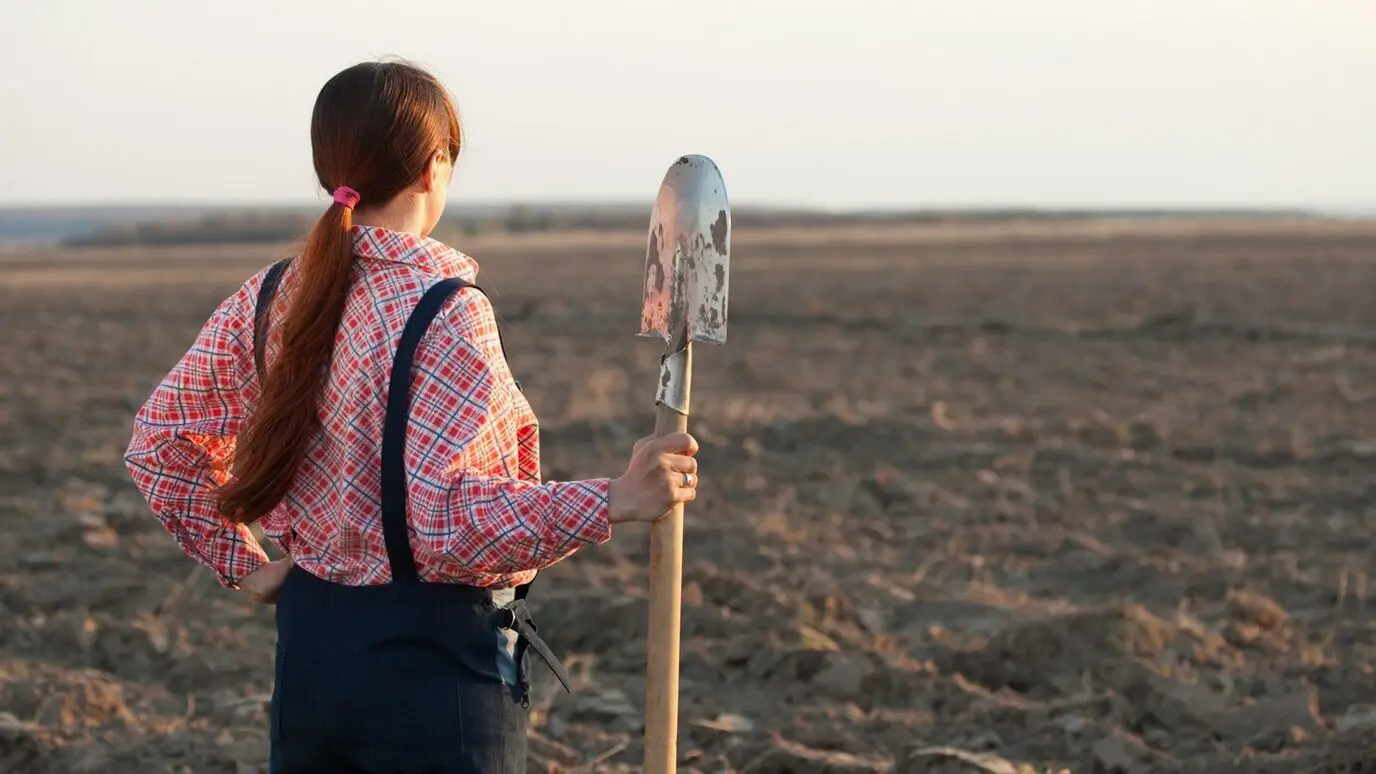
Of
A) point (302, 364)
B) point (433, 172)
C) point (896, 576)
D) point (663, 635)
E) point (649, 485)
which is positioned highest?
point (433, 172)

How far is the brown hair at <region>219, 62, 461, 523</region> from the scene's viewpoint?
2355mm

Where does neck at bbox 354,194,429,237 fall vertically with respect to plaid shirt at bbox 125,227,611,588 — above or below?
above

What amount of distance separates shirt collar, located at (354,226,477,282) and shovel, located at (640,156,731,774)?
41 centimetres

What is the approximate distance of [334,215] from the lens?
2359 mm

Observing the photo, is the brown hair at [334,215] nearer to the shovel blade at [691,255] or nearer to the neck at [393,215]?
the neck at [393,215]

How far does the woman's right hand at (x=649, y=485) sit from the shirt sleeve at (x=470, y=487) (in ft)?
0.08

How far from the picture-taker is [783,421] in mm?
11391

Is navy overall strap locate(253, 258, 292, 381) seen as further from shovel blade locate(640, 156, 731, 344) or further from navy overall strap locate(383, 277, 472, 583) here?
shovel blade locate(640, 156, 731, 344)

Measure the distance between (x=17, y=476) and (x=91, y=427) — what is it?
205cm

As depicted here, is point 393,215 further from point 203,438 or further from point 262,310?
point 203,438

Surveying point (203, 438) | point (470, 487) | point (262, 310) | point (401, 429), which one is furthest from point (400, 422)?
point (203, 438)

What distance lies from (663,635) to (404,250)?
0.74 meters

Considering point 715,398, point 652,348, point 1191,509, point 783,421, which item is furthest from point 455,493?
point 652,348

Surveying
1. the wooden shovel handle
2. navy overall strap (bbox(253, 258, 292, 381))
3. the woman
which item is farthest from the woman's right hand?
navy overall strap (bbox(253, 258, 292, 381))
